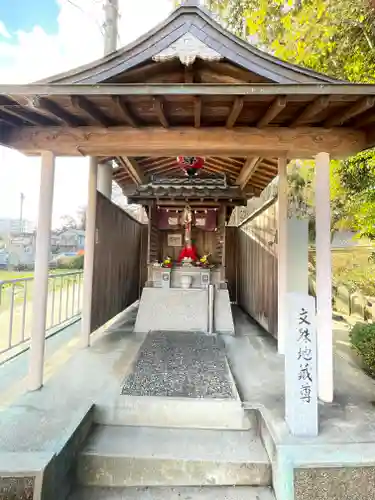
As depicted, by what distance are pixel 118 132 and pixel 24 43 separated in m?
10.8

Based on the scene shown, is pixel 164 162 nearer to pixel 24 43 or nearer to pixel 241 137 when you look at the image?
pixel 241 137

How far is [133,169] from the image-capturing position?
6.33m

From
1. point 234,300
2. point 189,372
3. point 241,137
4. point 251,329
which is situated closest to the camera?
point 241,137

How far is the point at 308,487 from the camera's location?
209cm

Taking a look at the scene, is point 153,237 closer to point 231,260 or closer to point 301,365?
point 231,260

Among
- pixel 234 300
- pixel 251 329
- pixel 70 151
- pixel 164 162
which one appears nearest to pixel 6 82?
pixel 70 151

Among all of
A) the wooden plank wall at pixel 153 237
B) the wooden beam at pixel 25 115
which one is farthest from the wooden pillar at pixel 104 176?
the wooden beam at pixel 25 115

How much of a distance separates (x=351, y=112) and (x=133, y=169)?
14.6 feet

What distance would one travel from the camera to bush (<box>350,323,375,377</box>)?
386 cm

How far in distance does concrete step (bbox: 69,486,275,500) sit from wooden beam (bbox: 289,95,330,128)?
3.35 metres

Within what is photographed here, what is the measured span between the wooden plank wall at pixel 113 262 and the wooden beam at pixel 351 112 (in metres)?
3.71

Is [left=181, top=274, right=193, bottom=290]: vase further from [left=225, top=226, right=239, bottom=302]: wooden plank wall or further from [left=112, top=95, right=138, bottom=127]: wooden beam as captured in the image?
[left=112, top=95, right=138, bottom=127]: wooden beam

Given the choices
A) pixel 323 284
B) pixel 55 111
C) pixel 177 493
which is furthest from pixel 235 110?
pixel 177 493

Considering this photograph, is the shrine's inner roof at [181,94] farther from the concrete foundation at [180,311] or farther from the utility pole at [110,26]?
the utility pole at [110,26]
